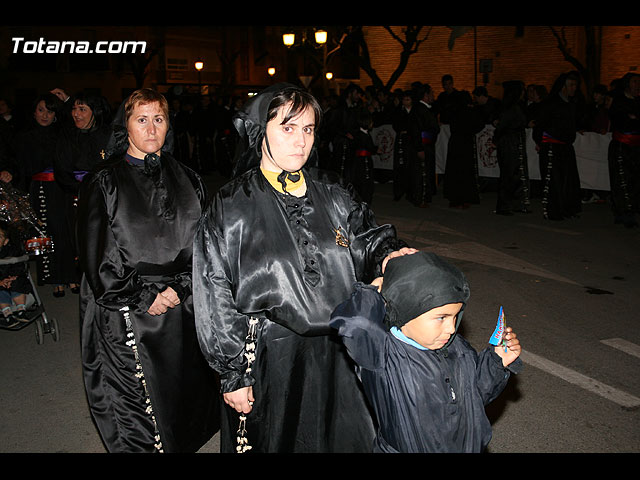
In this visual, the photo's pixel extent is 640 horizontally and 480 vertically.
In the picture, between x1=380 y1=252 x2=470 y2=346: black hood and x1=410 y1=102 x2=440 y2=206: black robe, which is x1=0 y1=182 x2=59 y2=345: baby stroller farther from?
x1=410 y1=102 x2=440 y2=206: black robe

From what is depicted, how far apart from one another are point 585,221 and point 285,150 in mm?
9312

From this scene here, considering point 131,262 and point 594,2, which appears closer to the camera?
point 131,262

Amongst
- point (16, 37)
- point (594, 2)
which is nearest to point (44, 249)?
point (594, 2)

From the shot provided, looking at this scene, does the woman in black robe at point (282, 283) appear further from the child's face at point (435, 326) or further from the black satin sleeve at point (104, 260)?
the black satin sleeve at point (104, 260)

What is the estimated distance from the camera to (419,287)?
2.26m

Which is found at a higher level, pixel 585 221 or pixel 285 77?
pixel 285 77

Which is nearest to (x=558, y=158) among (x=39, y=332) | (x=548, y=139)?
(x=548, y=139)

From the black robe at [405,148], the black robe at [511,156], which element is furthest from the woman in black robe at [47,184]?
the black robe at [511,156]

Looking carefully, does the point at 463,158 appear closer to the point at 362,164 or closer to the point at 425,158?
the point at 425,158

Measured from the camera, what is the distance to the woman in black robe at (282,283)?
2.79 meters

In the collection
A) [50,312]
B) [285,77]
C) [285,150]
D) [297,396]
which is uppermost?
[285,77]

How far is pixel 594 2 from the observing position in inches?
428

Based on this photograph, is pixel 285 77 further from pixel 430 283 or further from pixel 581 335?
pixel 430 283

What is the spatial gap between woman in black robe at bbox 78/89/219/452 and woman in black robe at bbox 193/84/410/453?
82 centimetres
